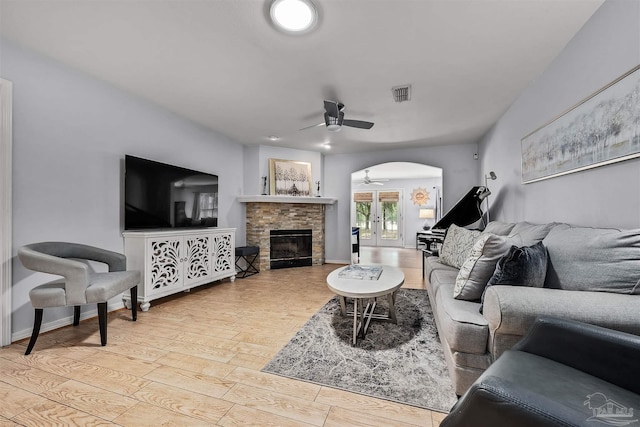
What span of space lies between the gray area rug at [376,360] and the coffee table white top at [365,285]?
408 mm

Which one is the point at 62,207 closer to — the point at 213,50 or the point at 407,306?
the point at 213,50

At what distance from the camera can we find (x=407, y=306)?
2.85 m

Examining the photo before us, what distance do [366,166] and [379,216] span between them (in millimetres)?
3999

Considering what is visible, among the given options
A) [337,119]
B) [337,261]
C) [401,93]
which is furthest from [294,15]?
[337,261]

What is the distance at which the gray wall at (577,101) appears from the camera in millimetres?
1442

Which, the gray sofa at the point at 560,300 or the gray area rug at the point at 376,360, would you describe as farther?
the gray area rug at the point at 376,360

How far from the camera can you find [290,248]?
523 centimetres

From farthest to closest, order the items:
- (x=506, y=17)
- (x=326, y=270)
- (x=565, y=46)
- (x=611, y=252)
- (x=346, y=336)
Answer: (x=326, y=270) < (x=346, y=336) < (x=565, y=46) < (x=506, y=17) < (x=611, y=252)

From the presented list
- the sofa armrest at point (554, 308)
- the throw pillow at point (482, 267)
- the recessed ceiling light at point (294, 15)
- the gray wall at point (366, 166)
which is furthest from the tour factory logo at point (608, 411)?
the gray wall at point (366, 166)

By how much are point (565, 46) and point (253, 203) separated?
4.41m

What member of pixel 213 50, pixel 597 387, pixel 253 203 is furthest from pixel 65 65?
pixel 597 387

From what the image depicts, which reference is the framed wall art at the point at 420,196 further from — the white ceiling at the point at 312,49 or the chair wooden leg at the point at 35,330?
the chair wooden leg at the point at 35,330

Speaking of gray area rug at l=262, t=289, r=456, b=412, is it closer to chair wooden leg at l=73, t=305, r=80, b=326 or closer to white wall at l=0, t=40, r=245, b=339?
chair wooden leg at l=73, t=305, r=80, b=326

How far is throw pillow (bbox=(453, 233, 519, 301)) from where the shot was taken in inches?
65.5
